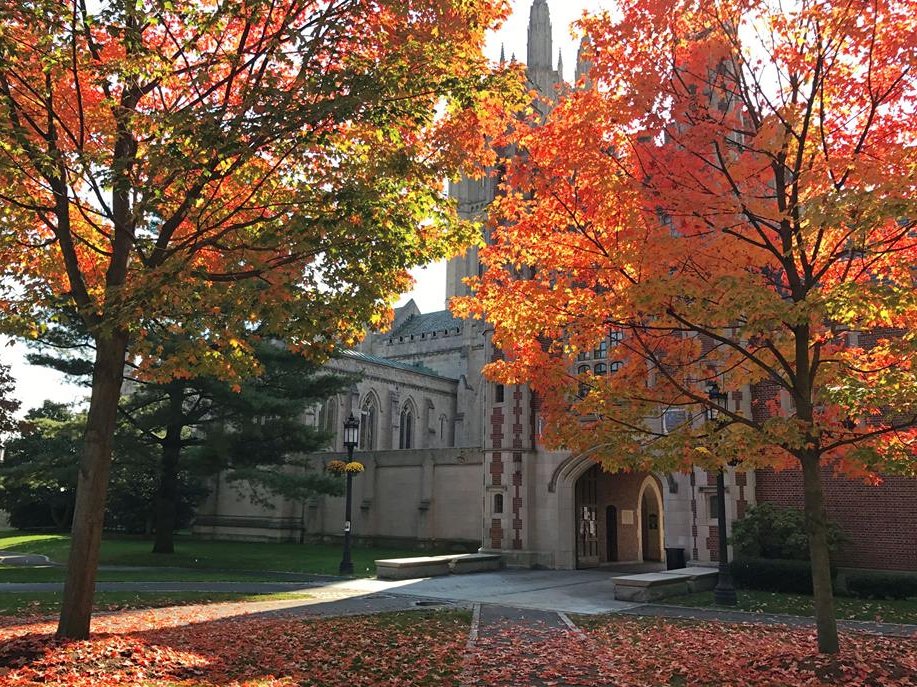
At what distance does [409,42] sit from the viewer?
8852mm

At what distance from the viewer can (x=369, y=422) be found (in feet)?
176

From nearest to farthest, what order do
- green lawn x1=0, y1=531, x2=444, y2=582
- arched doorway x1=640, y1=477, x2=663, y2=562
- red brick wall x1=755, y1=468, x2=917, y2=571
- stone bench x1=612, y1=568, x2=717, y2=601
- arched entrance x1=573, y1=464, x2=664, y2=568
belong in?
stone bench x1=612, y1=568, x2=717, y2=601 < red brick wall x1=755, y1=468, x2=917, y2=571 < green lawn x1=0, y1=531, x2=444, y2=582 < arched entrance x1=573, y1=464, x2=664, y2=568 < arched doorway x1=640, y1=477, x2=663, y2=562

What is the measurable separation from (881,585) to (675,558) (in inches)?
222

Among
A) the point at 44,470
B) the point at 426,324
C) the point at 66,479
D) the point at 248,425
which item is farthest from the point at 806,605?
the point at 426,324

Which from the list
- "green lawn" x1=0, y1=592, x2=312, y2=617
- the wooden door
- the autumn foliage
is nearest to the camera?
the autumn foliage

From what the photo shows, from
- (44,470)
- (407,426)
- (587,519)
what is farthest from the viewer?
(407,426)

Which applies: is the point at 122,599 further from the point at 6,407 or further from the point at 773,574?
the point at 773,574

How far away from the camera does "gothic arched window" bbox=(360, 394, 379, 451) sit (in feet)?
174

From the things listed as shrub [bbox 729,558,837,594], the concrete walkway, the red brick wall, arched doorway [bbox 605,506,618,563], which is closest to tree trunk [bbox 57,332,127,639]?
the concrete walkway

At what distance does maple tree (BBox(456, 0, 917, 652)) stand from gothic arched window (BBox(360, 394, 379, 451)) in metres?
43.0

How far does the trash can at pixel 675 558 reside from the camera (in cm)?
2092

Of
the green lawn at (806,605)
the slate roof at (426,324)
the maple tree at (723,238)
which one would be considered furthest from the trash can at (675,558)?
the slate roof at (426,324)

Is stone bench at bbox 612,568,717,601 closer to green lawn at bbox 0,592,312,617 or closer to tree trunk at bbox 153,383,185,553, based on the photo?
green lawn at bbox 0,592,312,617

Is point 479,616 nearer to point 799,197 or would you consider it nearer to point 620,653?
point 620,653
